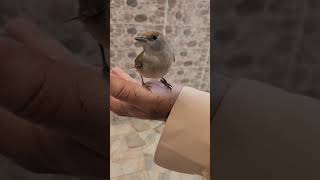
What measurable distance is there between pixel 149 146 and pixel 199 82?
16 centimetres

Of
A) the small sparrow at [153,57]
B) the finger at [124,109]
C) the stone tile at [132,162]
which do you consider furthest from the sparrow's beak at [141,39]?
the stone tile at [132,162]

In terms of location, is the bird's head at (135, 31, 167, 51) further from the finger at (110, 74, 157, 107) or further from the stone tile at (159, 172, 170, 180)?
the stone tile at (159, 172, 170, 180)

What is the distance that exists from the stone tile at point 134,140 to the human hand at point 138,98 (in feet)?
0.19

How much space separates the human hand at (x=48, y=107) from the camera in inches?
15.7

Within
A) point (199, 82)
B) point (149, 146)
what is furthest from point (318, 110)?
point (149, 146)

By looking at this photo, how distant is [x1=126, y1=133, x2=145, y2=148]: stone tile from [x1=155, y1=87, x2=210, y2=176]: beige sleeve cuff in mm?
43

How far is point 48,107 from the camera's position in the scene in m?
0.42

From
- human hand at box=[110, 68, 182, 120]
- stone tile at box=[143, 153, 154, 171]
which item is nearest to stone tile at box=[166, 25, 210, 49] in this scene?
human hand at box=[110, 68, 182, 120]

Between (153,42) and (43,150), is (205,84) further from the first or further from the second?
(43,150)

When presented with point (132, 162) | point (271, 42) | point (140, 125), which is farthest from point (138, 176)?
point (271, 42)

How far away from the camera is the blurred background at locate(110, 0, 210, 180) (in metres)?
0.63

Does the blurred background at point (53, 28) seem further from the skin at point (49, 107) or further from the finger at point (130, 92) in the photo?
the finger at point (130, 92)

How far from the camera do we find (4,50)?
0.39 m

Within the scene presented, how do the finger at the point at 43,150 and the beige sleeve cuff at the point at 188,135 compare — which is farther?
the beige sleeve cuff at the point at 188,135
